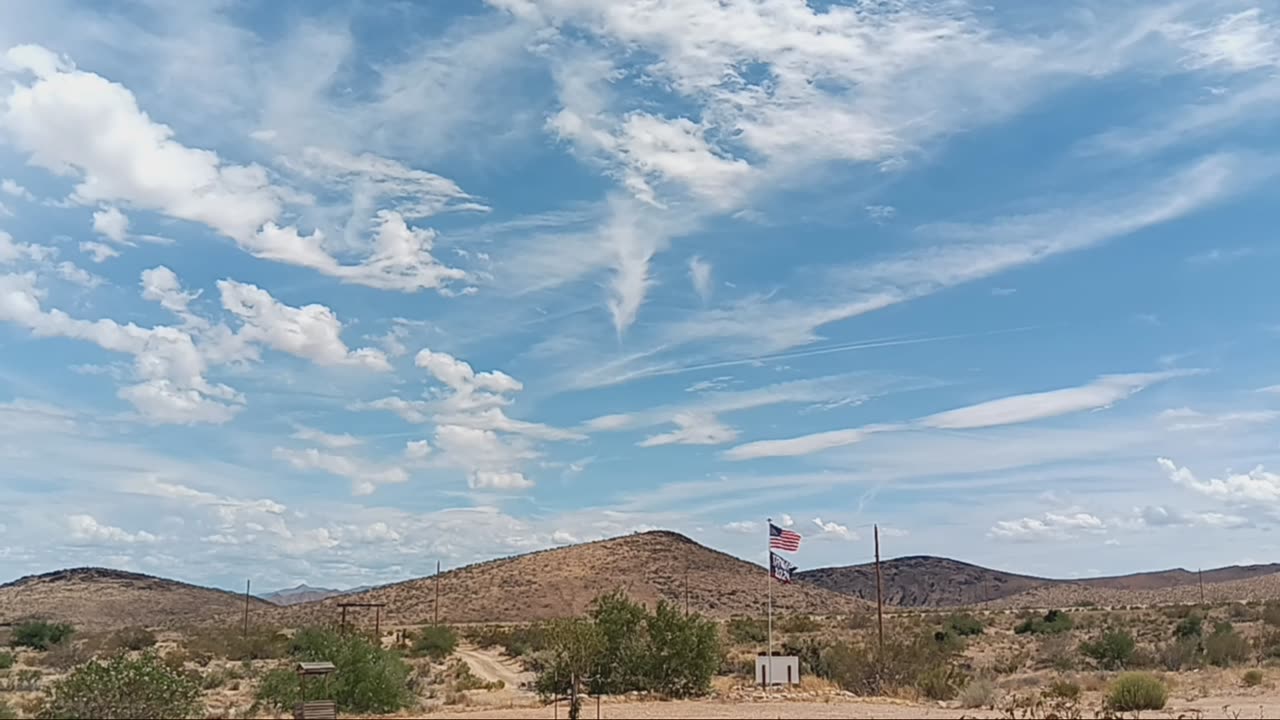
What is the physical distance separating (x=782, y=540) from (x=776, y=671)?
406 cm

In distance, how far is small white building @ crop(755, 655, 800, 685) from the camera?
36.4 metres

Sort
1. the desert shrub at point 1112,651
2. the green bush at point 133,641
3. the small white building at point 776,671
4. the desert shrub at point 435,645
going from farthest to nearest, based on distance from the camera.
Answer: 1. the green bush at point 133,641
2. the desert shrub at point 435,645
3. the desert shrub at point 1112,651
4. the small white building at point 776,671

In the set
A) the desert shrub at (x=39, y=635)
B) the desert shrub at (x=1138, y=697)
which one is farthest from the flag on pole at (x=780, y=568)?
the desert shrub at (x=39, y=635)

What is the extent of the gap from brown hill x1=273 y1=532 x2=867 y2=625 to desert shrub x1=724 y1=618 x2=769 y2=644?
4280 centimetres

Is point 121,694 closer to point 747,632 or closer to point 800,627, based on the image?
point 747,632

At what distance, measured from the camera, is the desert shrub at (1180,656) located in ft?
160

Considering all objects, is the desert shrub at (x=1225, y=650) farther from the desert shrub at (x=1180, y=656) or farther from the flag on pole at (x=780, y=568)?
the flag on pole at (x=780, y=568)

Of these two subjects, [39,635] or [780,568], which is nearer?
[780,568]

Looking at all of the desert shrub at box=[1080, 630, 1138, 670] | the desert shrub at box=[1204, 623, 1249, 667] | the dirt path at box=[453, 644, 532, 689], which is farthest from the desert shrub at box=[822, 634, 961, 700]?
the desert shrub at box=[1204, 623, 1249, 667]

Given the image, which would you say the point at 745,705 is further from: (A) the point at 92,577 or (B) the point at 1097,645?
(A) the point at 92,577

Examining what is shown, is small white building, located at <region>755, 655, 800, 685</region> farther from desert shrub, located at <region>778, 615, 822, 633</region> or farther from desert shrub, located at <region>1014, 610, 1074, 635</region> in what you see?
desert shrub, located at <region>1014, 610, 1074, 635</region>

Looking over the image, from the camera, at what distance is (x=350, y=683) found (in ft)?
109

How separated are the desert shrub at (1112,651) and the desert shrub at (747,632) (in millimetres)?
18462

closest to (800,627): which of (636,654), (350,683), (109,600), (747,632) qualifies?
(747,632)
